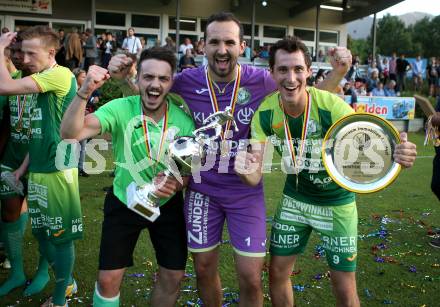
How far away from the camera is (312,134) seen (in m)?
3.27

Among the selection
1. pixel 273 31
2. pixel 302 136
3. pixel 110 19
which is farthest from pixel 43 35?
pixel 273 31

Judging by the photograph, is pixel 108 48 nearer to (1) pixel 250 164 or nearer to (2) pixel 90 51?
(2) pixel 90 51

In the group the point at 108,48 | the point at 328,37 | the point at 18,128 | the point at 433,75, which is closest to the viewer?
the point at 18,128

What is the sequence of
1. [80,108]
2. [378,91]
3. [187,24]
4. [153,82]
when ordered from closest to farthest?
1. [80,108]
2. [153,82]
3. [378,91]
4. [187,24]

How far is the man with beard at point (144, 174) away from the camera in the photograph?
3.06 metres

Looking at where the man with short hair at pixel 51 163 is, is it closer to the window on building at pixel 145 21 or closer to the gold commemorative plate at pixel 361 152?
the gold commemorative plate at pixel 361 152

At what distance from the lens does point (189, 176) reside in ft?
11.3

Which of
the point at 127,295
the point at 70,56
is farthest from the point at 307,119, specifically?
the point at 70,56

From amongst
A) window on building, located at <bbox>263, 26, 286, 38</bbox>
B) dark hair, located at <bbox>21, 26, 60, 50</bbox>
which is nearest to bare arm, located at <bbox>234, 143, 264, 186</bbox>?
dark hair, located at <bbox>21, 26, 60, 50</bbox>

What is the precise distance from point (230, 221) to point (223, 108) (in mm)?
858

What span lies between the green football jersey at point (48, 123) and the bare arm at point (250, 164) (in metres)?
1.50

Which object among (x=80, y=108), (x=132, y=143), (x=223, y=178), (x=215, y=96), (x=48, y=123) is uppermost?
(x=215, y=96)

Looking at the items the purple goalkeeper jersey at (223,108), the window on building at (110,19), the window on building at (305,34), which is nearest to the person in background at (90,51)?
the window on building at (110,19)

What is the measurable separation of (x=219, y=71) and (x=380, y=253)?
3.24 meters
